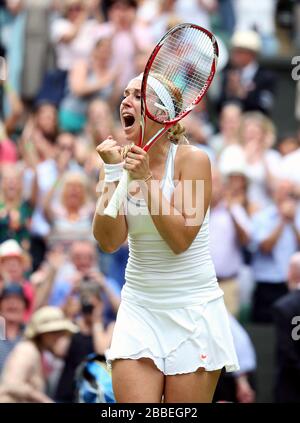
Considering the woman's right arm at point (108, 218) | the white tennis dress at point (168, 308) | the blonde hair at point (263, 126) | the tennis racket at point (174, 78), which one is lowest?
the blonde hair at point (263, 126)

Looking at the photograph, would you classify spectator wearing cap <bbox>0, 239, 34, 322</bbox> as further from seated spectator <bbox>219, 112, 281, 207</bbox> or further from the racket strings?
the racket strings

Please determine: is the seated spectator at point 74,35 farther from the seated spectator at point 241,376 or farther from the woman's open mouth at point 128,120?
the woman's open mouth at point 128,120

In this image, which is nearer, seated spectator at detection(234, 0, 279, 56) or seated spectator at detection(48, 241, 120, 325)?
seated spectator at detection(48, 241, 120, 325)

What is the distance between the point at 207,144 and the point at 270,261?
1.56 meters

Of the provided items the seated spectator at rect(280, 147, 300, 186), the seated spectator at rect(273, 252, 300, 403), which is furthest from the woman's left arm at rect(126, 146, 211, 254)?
the seated spectator at rect(280, 147, 300, 186)

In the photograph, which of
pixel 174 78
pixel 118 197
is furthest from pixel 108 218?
pixel 174 78

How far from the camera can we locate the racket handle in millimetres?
4820

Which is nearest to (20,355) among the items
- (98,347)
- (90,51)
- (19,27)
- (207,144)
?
(98,347)

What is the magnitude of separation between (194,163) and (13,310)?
341 cm

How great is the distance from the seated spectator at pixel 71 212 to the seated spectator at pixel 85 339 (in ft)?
3.19

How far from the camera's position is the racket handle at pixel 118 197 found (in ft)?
15.8

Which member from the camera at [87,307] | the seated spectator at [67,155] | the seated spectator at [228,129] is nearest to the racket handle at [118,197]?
the camera at [87,307]

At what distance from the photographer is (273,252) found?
936 cm

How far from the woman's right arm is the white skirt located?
11.4 inches
